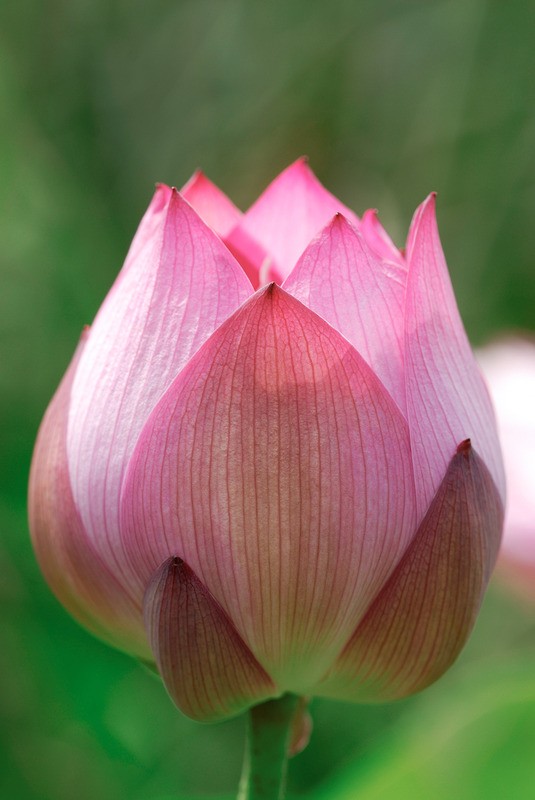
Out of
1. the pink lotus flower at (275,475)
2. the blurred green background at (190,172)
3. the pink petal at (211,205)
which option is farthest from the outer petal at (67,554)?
the blurred green background at (190,172)

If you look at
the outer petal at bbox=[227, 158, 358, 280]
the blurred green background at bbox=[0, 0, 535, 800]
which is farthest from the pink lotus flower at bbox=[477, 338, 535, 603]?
the outer petal at bbox=[227, 158, 358, 280]

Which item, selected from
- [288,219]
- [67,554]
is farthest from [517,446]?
[67,554]

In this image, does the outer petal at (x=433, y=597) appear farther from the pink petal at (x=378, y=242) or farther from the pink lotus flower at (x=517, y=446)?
the pink lotus flower at (x=517, y=446)

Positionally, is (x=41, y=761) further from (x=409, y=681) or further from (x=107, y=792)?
(x=409, y=681)

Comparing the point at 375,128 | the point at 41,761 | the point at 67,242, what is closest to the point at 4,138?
the point at 67,242

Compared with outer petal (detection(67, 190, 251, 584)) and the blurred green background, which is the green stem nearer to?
outer petal (detection(67, 190, 251, 584))

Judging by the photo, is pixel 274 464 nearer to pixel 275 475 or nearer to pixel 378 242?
pixel 275 475
